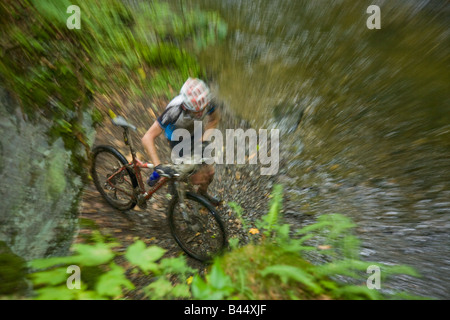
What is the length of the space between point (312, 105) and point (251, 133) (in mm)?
1410

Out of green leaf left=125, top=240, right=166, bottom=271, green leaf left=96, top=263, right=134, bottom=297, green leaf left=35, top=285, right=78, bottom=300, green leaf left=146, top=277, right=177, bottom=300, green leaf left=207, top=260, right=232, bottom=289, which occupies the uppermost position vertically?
green leaf left=125, top=240, right=166, bottom=271

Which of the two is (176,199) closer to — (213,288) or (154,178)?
(154,178)

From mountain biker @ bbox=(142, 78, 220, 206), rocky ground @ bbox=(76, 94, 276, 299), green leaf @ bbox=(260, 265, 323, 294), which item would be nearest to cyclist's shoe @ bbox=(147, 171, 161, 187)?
mountain biker @ bbox=(142, 78, 220, 206)

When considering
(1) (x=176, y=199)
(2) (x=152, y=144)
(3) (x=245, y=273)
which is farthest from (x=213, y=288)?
(2) (x=152, y=144)

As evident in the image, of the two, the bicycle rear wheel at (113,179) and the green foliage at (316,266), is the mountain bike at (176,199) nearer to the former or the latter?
the bicycle rear wheel at (113,179)

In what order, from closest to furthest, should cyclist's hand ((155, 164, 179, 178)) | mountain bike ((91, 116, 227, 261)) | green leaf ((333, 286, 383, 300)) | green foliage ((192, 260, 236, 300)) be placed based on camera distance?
green foliage ((192, 260, 236, 300)) → green leaf ((333, 286, 383, 300)) → cyclist's hand ((155, 164, 179, 178)) → mountain bike ((91, 116, 227, 261))

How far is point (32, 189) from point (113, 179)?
1.17 metres

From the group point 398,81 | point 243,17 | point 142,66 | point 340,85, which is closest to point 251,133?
point 340,85

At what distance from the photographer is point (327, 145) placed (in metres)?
4.39

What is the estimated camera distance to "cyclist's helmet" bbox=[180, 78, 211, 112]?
2.92 m

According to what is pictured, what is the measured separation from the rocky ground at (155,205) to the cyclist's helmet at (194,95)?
214 centimetres

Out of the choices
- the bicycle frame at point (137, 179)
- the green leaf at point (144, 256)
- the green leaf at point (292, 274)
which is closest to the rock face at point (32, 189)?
the bicycle frame at point (137, 179)

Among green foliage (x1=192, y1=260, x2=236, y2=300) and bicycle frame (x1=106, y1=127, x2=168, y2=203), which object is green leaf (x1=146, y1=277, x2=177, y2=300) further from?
bicycle frame (x1=106, y1=127, x2=168, y2=203)

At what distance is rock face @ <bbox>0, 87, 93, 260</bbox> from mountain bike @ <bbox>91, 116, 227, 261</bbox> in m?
0.73
